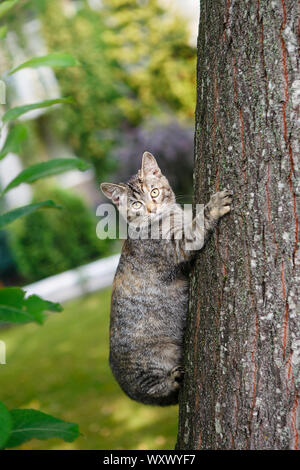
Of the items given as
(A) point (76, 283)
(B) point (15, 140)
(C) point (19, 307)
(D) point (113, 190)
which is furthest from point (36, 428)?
(A) point (76, 283)

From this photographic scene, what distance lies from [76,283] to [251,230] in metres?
7.13

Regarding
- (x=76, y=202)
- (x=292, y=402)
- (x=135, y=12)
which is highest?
(x=135, y=12)

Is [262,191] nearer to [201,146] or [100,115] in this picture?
[201,146]

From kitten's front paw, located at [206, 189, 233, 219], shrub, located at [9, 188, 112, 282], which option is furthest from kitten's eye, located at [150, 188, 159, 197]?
shrub, located at [9, 188, 112, 282]

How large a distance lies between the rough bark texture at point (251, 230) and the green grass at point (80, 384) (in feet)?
7.38

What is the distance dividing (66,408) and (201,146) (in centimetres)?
392

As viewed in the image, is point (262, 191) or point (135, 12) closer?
point (262, 191)

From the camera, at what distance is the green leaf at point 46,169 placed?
191cm

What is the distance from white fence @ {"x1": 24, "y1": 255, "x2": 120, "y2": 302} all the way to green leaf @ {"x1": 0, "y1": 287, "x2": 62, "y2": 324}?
267 inches

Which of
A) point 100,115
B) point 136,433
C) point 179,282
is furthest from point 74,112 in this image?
point 179,282

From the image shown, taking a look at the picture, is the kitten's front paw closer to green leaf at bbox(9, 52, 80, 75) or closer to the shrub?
green leaf at bbox(9, 52, 80, 75)

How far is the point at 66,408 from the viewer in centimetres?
488

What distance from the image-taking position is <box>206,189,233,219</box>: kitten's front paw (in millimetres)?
1689

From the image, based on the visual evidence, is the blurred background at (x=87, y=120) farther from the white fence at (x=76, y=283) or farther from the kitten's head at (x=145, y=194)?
the kitten's head at (x=145, y=194)
